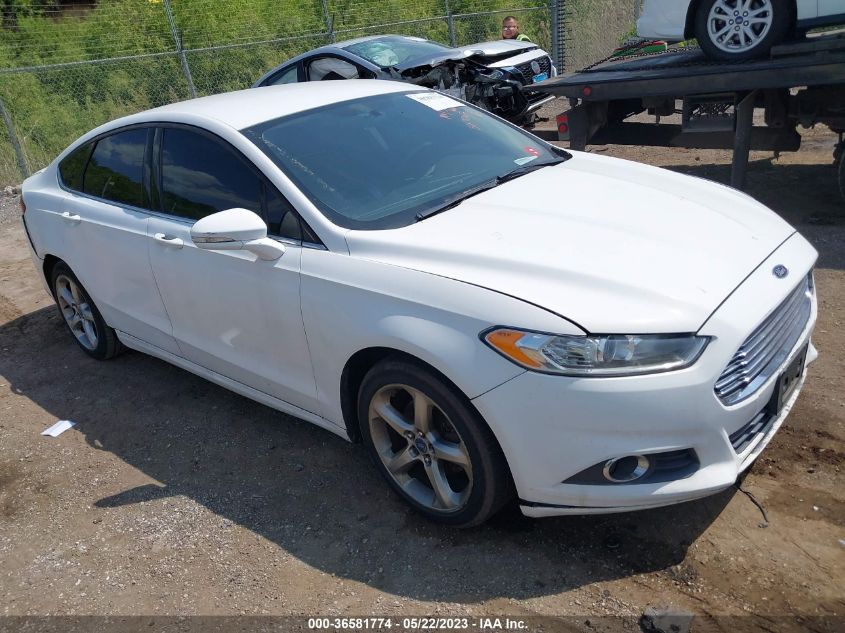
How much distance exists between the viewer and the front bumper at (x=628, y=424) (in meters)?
2.44

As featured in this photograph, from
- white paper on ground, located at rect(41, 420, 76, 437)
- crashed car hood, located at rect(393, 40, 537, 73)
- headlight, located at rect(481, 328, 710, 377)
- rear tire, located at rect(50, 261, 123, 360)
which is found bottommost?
white paper on ground, located at rect(41, 420, 76, 437)

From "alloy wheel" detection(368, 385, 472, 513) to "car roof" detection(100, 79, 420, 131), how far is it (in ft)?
5.14

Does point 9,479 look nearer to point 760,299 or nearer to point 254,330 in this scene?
point 254,330

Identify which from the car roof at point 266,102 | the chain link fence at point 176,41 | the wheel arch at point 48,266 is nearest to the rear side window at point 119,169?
the car roof at point 266,102

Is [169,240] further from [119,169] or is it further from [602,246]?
[602,246]

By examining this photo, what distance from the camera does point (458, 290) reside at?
2703mm

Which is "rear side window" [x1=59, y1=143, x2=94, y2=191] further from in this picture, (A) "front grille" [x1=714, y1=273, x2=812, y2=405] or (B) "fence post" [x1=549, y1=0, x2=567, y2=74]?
(B) "fence post" [x1=549, y1=0, x2=567, y2=74]

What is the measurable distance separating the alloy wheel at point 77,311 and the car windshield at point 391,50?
5.87 m

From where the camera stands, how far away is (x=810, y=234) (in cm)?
595

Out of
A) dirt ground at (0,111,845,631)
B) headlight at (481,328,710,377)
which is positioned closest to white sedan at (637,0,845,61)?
dirt ground at (0,111,845,631)

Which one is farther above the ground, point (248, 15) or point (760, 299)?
point (248, 15)

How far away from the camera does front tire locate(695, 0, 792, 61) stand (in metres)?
6.35

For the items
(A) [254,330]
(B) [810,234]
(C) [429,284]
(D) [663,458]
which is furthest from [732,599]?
(B) [810,234]

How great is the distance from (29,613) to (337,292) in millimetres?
1838
